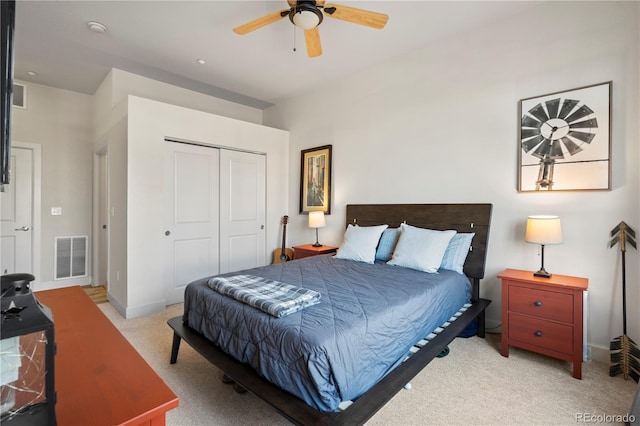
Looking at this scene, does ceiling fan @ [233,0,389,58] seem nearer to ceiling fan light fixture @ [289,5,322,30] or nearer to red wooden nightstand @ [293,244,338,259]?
ceiling fan light fixture @ [289,5,322,30]

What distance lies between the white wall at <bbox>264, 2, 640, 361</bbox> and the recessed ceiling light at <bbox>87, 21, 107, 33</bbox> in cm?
270

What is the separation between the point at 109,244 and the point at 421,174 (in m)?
3.93

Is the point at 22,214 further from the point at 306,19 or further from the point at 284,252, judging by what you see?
the point at 306,19

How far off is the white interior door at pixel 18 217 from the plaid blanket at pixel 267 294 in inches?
147

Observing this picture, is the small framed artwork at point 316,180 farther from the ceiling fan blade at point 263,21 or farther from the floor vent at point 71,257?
the floor vent at point 71,257

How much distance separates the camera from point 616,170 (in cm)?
234

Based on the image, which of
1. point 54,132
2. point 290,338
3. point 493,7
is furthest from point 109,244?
point 493,7

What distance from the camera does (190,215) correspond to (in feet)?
12.8

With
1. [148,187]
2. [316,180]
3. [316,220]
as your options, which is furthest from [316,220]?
[148,187]

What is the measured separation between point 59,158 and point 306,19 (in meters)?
4.32

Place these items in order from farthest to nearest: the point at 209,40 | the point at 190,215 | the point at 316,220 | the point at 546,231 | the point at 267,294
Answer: the point at 316,220, the point at 190,215, the point at 209,40, the point at 546,231, the point at 267,294

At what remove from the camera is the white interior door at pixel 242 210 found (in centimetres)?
426

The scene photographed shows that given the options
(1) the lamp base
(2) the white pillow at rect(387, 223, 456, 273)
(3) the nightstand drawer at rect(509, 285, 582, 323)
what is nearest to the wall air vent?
(2) the white pillow at rect(387, 223, 456, 273)

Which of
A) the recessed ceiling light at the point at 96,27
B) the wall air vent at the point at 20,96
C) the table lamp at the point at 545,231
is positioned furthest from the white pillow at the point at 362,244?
the wall air vent at the point at 20,96
